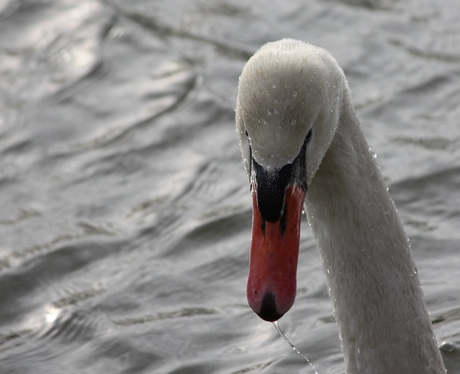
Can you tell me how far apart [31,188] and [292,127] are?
4692mm

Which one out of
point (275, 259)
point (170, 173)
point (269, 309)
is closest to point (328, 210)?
point (275, 259)

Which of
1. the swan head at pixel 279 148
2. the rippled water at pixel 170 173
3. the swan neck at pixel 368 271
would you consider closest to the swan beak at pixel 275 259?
the swan head at pixel 279 148

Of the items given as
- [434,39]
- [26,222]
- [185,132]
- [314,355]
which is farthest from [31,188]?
[434,39]

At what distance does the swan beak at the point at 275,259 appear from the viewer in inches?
169

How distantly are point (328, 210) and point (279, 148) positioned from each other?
0.77 meters

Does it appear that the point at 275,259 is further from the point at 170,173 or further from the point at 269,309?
the point at 170,173

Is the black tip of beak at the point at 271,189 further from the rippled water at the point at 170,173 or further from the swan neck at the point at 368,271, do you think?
the rippled water at the point at 170,173

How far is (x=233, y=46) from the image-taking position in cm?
1040

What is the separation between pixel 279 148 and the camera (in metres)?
4.34

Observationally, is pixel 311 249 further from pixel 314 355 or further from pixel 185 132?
pixel 185 132

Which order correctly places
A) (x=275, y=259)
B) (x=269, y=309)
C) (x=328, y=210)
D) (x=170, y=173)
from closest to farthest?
1. (x=269, y=309)
2. (x=275, y=259)
3. (x=328, y=210)
4. (x=170, y=173)

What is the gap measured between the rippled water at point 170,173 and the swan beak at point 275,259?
7.07 feet

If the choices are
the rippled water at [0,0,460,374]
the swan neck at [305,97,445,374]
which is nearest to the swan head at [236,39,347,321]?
the swan neck at [305,97,445,374]

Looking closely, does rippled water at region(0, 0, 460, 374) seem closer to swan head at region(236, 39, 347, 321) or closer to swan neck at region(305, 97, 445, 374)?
swan neck at region(305, 97, 445, 374)
